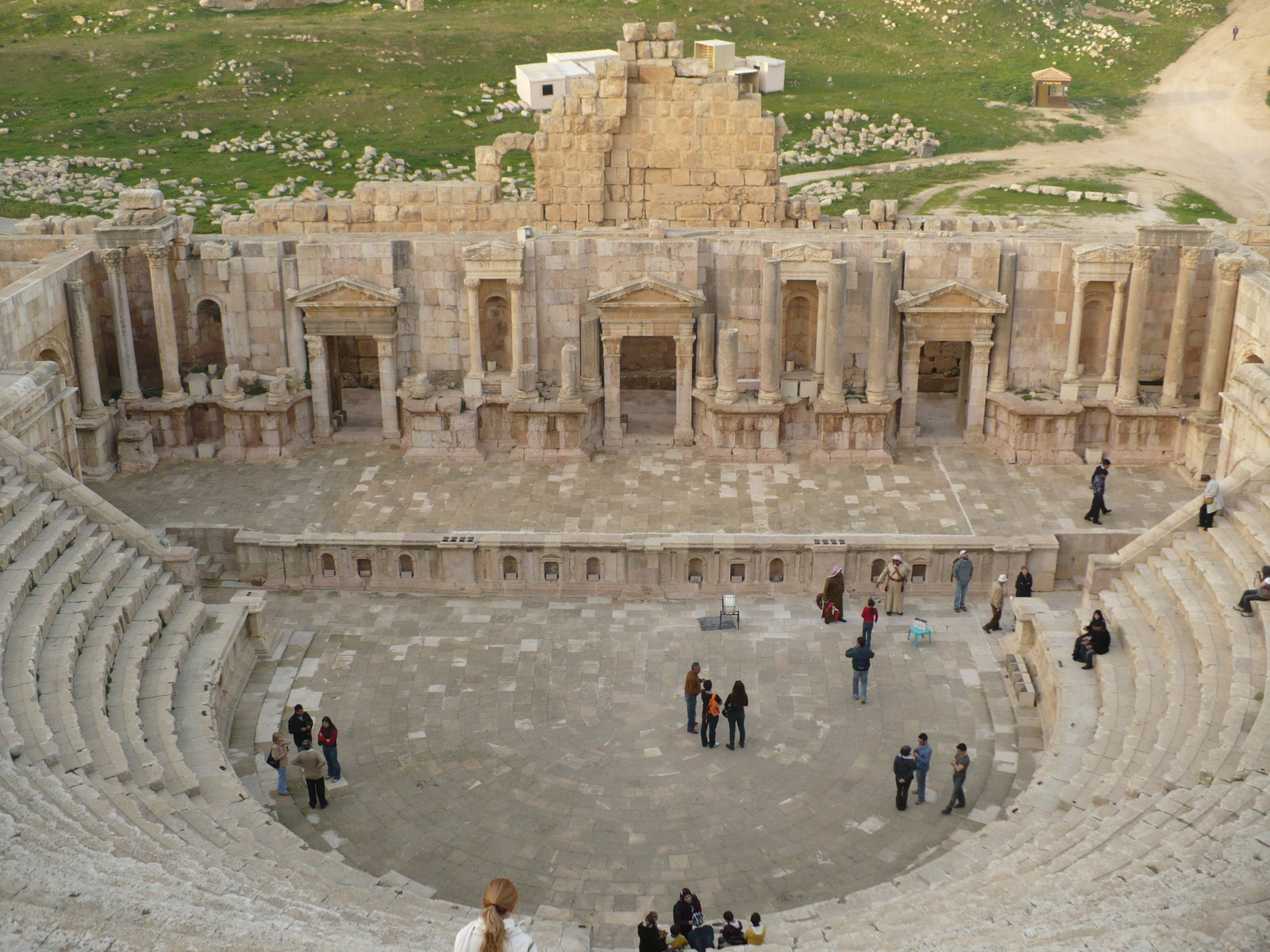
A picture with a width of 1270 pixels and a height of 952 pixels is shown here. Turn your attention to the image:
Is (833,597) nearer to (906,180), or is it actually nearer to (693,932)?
(693,932)

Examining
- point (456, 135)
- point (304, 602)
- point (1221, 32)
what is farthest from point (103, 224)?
point (1221, 32)

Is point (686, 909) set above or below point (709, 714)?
above

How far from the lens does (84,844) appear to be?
1505 centimetres

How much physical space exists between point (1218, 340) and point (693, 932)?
19.0 m

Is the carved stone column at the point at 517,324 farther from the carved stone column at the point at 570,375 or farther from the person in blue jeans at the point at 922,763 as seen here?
the person in blue jeans at the point at 922,763

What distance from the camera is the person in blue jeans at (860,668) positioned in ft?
74.1

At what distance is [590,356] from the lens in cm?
3138

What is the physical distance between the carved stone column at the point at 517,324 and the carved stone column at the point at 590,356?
1.34 m

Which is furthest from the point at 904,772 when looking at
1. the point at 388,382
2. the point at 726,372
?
the point at 388,382

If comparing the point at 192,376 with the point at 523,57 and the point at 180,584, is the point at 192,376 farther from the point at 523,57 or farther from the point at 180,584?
the point at 523,57

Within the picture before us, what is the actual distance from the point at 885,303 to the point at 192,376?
14.9 m

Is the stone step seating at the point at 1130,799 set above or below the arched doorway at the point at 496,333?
below

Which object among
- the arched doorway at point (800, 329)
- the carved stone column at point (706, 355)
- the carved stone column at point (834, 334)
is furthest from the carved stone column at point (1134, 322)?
the carved stone column at point (706, 355)

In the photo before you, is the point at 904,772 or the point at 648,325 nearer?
the point at 904,772
